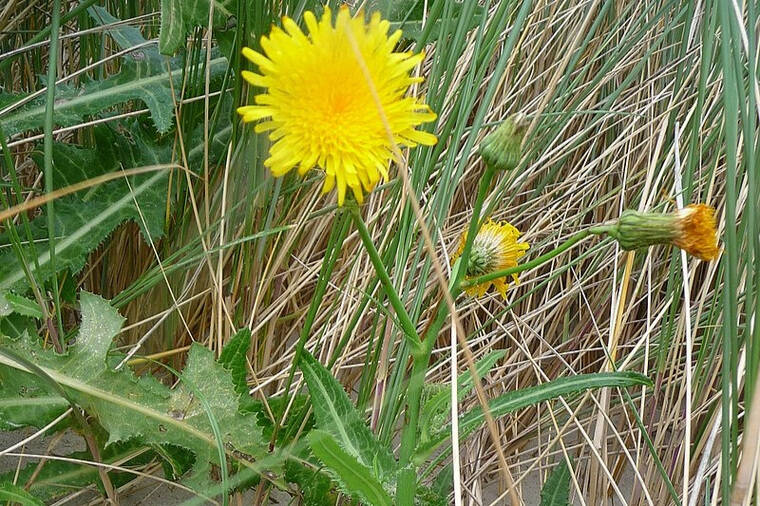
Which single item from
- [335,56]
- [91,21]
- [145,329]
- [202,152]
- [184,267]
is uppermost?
[335,56]

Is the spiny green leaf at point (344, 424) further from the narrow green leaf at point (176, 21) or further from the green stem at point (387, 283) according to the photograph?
the narrow green leaf at point (176, 21)

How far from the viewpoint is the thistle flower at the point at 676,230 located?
2.38 feet

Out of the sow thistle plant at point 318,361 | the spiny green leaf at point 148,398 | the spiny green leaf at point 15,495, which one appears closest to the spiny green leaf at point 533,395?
the sow thistle plant at point 318,361

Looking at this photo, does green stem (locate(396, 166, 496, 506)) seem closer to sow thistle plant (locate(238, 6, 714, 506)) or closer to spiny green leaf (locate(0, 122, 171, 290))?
sow thistle plant (locate(238, 6, 714, 506))

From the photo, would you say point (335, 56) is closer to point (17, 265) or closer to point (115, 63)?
point (17, 265)

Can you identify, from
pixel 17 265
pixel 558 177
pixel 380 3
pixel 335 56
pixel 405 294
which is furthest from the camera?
pixel 558 177

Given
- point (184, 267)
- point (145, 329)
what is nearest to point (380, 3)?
point (184, 267)

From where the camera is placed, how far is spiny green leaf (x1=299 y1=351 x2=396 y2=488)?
2.78 ft

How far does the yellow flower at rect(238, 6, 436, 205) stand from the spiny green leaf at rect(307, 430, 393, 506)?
0.76ft

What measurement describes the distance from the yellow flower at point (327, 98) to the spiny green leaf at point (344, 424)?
29 cm

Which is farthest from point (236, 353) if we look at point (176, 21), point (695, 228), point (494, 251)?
point (695, 228)

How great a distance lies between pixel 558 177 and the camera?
1646mm

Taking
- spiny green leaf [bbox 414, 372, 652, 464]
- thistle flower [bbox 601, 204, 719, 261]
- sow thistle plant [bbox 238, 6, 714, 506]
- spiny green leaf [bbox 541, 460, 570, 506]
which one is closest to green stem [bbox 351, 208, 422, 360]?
sow thistle plant [bbox 238, 6, 714, 506]

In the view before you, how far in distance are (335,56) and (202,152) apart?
0.72 m
